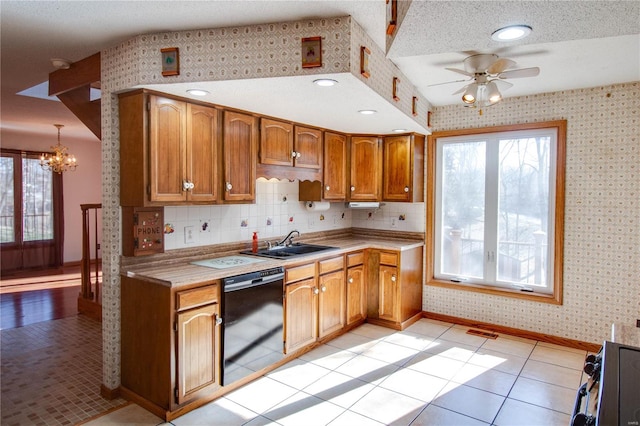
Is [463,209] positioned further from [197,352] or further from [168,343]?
[168,343]

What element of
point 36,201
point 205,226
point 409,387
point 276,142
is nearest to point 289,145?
point 276,142

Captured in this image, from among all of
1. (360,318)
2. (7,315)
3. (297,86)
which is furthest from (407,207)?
(7,315)

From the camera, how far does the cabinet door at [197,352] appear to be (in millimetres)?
2541

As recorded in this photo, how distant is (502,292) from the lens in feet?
13.6

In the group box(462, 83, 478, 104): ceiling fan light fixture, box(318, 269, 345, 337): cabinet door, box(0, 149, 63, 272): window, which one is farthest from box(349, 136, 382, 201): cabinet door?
box(0, 149, 63, 272): window

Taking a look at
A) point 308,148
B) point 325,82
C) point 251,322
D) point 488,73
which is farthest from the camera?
point 308,148

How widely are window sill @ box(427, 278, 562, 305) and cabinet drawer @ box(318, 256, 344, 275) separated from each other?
1327mm

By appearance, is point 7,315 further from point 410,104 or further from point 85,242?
point 410,104

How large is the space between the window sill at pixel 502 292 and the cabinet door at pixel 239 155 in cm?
256

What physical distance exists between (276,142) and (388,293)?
2.05m

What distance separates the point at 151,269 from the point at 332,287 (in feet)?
5.68

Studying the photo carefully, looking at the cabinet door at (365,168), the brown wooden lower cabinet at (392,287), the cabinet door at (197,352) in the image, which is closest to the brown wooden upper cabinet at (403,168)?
the cabinet door at (365,168)

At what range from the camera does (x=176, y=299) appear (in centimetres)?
250

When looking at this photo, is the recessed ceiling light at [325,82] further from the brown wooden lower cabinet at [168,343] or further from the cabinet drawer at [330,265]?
the cabinet drawer at [330,265]
